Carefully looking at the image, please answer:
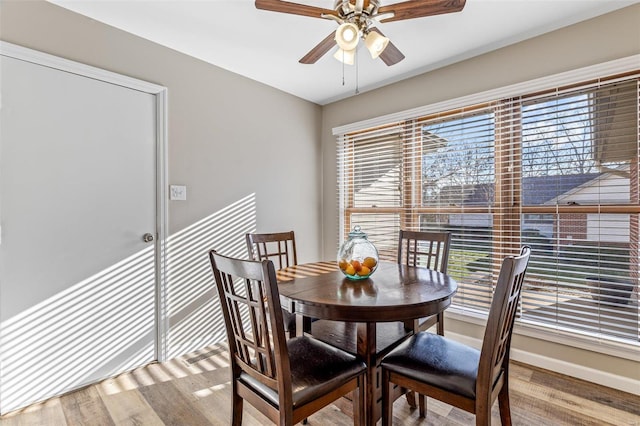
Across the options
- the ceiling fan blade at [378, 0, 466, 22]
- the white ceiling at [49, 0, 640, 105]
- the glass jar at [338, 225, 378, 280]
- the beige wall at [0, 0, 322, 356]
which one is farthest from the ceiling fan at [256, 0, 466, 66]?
the beige wall at [0, 0, 322, 356]

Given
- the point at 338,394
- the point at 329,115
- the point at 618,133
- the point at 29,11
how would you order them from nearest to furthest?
the point at 338,394, the point at 29,11, the point at 618,133, the point at 329,115

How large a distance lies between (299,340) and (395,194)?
210 cm

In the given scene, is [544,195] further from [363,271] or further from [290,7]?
[290,7]

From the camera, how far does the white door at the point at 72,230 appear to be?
1912 mm

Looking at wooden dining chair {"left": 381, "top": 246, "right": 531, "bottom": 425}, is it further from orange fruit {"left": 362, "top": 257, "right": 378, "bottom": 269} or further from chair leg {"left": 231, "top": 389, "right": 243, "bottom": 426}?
chair leg {"left": 231, "top": 389, "right": 243, "bottom": 426}

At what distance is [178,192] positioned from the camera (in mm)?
2617

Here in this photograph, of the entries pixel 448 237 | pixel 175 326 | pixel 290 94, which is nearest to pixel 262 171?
pixel 290 94

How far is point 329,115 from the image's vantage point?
3904mm

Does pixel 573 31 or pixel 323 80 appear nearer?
pixel 573 31

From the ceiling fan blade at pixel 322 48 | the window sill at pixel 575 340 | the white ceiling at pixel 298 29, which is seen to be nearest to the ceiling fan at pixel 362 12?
the ceiling fan blade at pixel 322 48

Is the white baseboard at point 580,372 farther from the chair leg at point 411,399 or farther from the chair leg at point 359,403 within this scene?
the chair leg at point 359,403

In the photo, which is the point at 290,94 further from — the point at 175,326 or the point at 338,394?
the point at 338,394

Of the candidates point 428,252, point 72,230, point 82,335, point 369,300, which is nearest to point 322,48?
point 369,300

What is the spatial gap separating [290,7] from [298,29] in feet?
2.46
